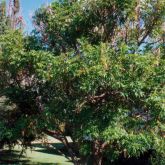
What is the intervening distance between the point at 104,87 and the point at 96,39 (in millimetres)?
1858

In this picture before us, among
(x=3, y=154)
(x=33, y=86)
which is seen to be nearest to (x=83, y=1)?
(x=33, y=86)

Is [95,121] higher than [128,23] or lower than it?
lower

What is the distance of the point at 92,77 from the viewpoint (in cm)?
956

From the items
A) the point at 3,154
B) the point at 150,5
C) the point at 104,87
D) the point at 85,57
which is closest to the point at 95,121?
the point at 104,87

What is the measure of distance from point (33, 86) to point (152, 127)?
3.85 m

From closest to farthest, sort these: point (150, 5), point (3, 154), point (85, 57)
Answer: point (85, 57) < point (150, 5) < point (3, 154)

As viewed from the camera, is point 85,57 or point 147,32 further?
point 147,32

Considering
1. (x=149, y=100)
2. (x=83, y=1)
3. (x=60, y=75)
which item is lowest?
(x=149, y=100)

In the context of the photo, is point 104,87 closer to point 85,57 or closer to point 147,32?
point 85,57

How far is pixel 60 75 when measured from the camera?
34.0ft

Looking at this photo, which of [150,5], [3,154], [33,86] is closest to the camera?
[150,5]

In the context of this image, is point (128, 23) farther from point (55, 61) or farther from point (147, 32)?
point (55, 61)

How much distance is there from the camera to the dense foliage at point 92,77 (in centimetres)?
990

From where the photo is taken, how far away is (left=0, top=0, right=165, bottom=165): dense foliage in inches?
390
